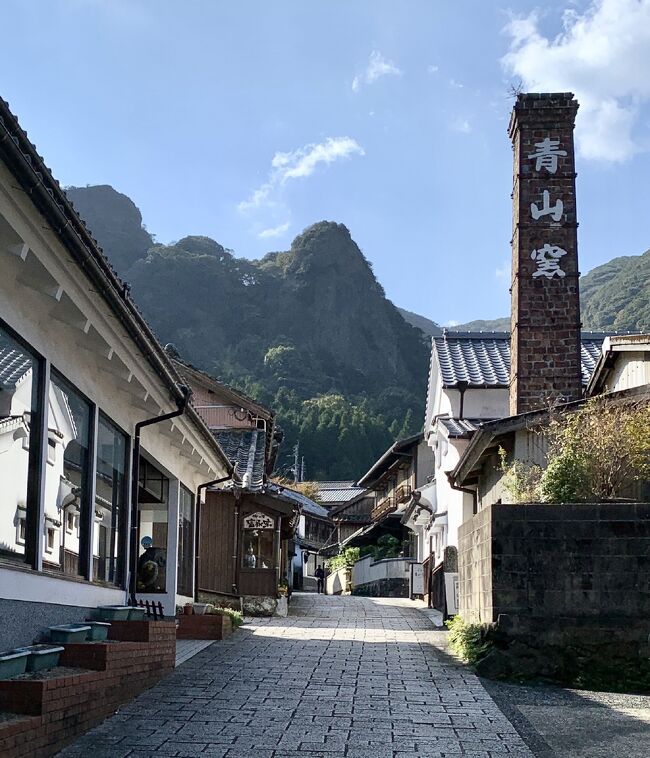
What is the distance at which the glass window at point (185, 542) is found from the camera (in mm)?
16859

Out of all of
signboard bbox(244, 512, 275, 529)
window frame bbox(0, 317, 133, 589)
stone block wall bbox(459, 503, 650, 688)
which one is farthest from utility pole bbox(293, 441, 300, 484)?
window frame bbox(0, 317, 133, 589)

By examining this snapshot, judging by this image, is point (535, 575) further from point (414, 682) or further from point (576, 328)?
point (576, 328)

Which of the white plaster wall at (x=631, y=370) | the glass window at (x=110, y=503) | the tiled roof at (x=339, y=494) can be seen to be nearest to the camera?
the glass window at (x=110, y=503)

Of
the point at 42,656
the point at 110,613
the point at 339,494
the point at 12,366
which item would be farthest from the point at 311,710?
the point at 339,494

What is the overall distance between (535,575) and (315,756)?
16.2 feet

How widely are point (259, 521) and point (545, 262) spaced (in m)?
9.68

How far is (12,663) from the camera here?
6.55 metres

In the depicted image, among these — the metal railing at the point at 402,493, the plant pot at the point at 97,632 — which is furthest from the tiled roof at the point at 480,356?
the plant pot at the point at 97,632

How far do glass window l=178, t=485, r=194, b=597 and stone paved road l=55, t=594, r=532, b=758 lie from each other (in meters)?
2.77

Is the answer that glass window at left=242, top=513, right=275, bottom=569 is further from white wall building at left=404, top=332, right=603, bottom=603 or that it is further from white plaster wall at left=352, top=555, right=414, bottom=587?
white plaster wall at left=352, top=555, right=414, bottom=587

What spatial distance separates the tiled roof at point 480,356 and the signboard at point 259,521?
21.3 ft

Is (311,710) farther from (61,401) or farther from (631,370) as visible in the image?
(631,370)

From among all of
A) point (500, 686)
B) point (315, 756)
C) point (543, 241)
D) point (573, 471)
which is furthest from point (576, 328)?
point (315, 756)

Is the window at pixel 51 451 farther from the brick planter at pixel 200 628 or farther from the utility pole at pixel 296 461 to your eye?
the utility pole at pixel 296 461
